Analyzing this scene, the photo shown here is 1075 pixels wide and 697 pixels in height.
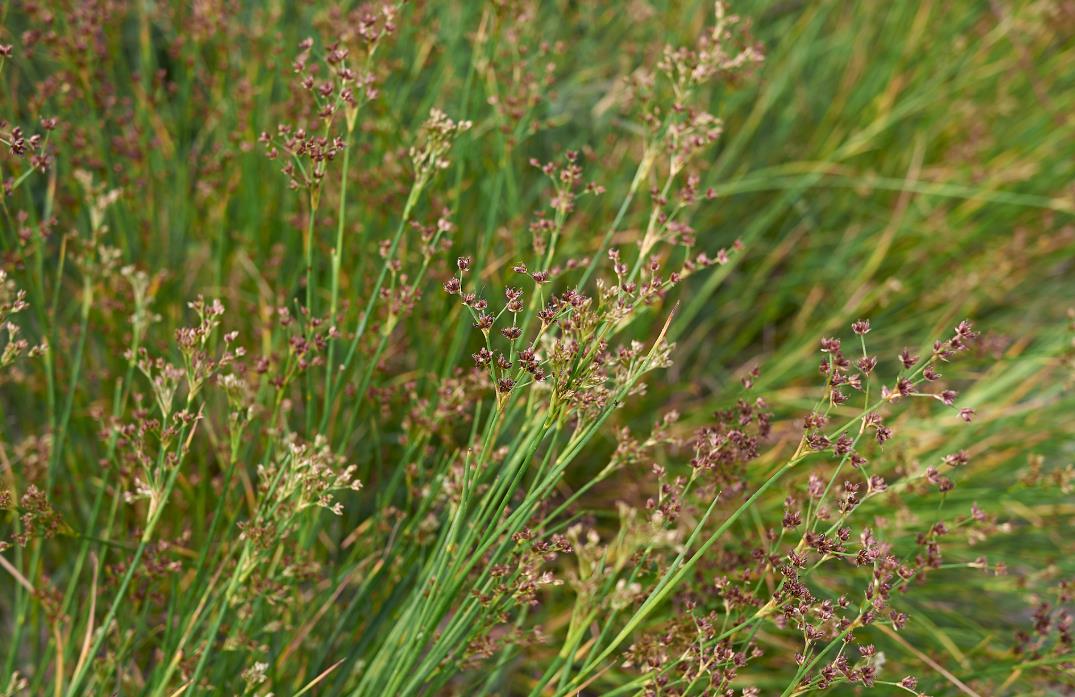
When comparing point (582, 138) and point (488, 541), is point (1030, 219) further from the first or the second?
point (488, 541)

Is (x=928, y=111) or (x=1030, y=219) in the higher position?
(x=928, y=111)

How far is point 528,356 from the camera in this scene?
4.15 ft

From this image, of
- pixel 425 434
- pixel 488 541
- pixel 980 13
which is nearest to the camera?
pixel 488 541

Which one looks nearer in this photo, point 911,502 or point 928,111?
point 911,502

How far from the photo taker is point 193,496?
6.70ft

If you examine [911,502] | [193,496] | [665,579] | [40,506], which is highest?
[40,506]

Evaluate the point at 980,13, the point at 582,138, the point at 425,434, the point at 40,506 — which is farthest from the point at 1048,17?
the point at 40,506

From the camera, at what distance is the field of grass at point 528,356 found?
145 centimetres

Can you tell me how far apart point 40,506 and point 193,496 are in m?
0.57

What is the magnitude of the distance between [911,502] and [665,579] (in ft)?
3.76

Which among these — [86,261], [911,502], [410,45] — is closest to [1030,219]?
→ [911,502]

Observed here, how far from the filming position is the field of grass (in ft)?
4.76

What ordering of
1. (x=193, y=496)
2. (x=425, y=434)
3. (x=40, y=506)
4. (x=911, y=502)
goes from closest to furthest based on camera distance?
1. (x=40, y=506)
2. (x=425, y=434)
3. (x=193, y=496)
4. (x=911, y=502)

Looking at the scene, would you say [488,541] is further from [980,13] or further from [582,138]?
[980,13]
